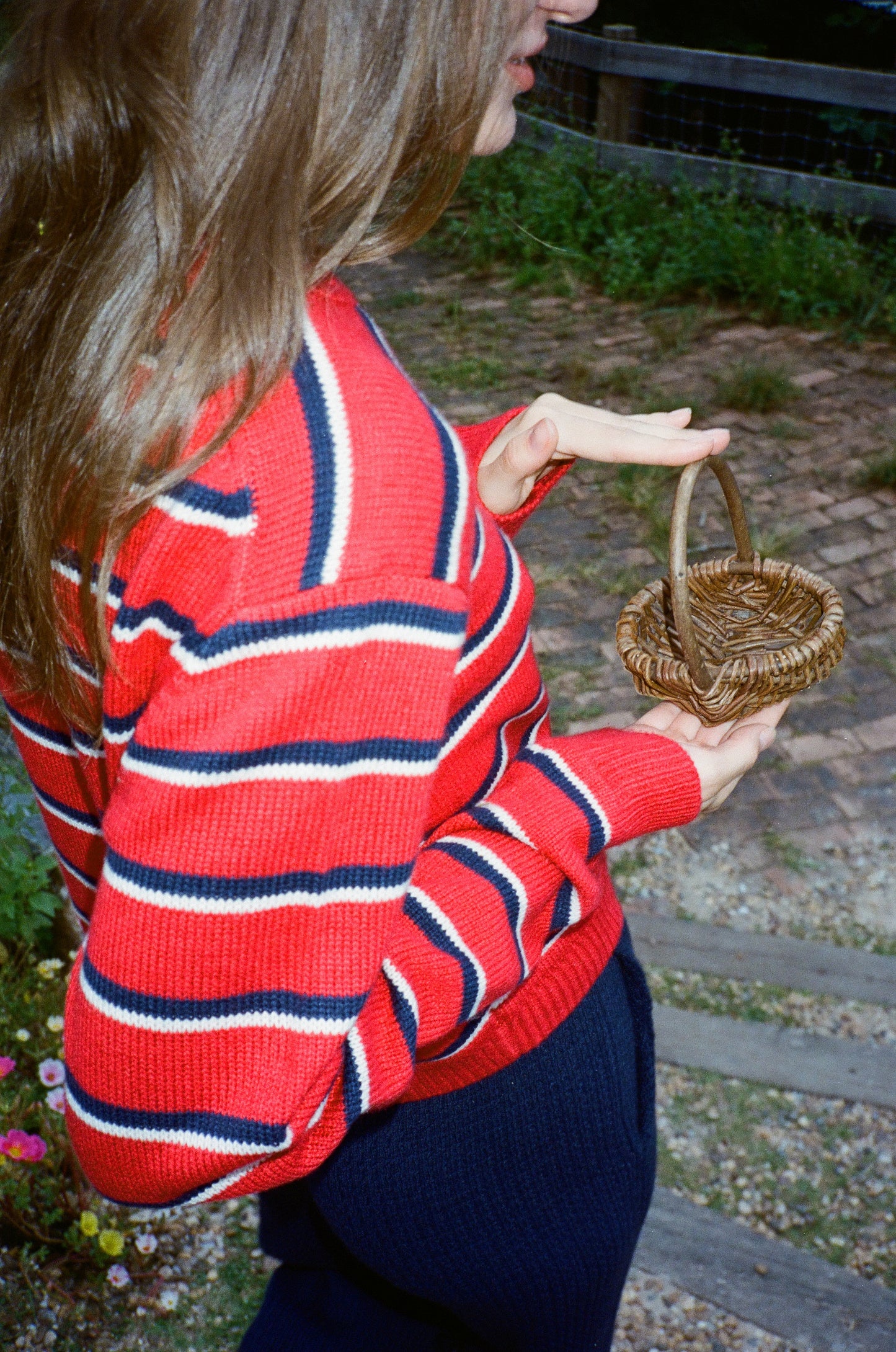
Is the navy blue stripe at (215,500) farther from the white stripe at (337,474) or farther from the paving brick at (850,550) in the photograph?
the paving brick at (850,550)

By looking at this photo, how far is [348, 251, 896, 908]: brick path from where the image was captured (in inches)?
141

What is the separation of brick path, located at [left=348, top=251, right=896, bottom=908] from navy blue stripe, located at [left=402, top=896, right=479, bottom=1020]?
237 centimetres

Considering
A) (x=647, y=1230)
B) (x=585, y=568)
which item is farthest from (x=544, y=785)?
(x=585, y=568)

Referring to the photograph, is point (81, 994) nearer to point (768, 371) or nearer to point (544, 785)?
point (544, 785)

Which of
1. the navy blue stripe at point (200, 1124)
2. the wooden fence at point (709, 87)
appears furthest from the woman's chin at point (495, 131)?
the wooden fence at point (709, 87)

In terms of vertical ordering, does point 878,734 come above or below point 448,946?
below

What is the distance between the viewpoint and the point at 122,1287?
232 centimetres

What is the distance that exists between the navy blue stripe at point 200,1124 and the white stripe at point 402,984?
0.53 feet

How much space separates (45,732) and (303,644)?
49 cm

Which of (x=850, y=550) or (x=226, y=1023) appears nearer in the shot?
(x=226, y=1023)

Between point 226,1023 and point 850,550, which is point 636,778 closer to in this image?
point 226,1023

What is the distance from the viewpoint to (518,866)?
1142mm

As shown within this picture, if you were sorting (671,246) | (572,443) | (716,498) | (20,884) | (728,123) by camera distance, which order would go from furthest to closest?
(728,123) → (671,246) → (716,498) → (20,884) → (572,443)

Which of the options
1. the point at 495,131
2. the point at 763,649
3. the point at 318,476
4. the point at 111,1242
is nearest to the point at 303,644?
the point at 318,476
